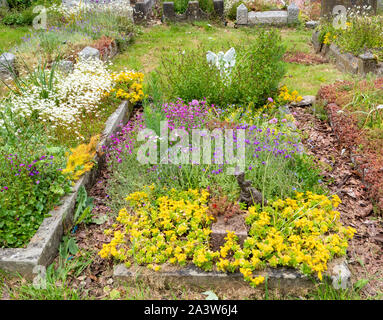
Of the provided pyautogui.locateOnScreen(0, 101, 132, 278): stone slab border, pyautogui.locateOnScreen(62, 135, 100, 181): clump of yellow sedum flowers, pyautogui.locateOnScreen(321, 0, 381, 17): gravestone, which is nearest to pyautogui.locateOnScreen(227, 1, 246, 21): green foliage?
pyautogui.locateOnScreen(321, 0, 381, 17): gravestone

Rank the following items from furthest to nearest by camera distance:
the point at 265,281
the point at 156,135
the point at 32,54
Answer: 1. the point at 32,54
2. the point at 156,135
3. the point at 265,281

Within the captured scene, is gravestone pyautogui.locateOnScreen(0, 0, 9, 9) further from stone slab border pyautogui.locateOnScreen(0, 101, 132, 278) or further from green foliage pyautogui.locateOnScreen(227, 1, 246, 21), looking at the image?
stone slab border pyautogui.locateOnScreen(0, 101, 132, 278)

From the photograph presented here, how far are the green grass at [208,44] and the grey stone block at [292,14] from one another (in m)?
0.40

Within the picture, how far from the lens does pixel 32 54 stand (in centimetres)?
683

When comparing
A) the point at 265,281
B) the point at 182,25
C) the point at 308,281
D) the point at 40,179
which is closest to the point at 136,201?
the point at 40,179

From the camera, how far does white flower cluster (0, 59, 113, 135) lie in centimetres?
460

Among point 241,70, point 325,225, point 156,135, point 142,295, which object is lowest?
point 142,295

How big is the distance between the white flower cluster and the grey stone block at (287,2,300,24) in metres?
6.80

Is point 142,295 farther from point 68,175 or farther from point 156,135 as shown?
point 156,135

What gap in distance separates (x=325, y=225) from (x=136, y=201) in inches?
70.7

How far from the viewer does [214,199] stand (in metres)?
3.41

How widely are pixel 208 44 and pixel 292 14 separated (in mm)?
3371

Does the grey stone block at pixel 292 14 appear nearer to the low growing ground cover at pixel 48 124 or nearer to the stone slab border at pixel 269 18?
the stone slab border at pixel 269 18
